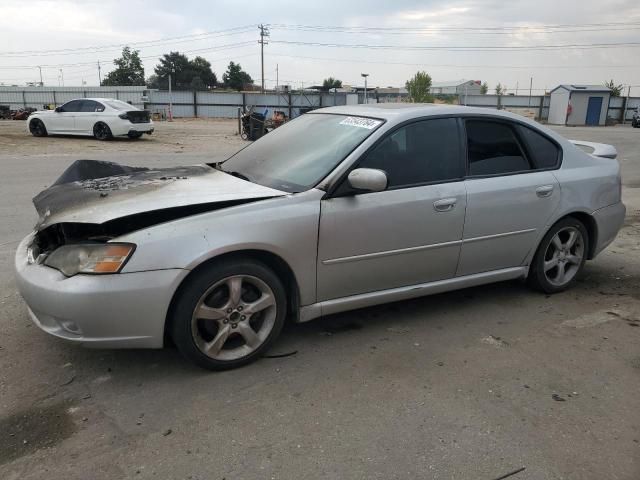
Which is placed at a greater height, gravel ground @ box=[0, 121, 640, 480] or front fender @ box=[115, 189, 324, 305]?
front fender @ box=[115, 189, 324, 305]

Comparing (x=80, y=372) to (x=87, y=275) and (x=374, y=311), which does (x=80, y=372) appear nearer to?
(x=87, y=275)

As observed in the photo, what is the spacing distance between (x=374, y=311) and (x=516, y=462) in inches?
72.5

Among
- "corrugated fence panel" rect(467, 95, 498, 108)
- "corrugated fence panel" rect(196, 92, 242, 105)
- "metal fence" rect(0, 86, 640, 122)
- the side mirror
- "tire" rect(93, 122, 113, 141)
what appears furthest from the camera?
"corrugated fence panel" rect(467, 95, 498, 108)

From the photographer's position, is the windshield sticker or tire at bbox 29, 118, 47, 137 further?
tire at bbox 29, 118, 47, 137

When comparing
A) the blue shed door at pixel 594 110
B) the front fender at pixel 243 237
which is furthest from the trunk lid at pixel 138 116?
the blue shed door at pixel 594 110

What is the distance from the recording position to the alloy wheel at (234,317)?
3115 millimetres

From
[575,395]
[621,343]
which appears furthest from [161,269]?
[621,343]

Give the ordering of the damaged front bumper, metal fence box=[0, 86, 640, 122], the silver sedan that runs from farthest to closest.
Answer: metal fence box=[0, 86, 640, 122] < the silver sedan < the damaged front bumper

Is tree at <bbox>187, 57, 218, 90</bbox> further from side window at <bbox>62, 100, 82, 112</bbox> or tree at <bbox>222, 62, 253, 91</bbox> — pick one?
side window at <bbox>62, 100, 82, 112</bbox>

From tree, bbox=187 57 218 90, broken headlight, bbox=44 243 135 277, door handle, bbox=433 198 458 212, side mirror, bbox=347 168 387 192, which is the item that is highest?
tree, bbox=187 57 218 90

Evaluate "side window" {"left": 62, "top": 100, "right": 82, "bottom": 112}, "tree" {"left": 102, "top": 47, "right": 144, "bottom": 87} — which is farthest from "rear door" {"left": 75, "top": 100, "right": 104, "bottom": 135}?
"tree" {"left": 102, "top": 47, "right": 144, "bottom": 87}

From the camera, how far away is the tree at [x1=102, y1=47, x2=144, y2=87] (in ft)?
306

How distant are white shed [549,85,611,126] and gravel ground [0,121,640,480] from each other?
41.4 meters

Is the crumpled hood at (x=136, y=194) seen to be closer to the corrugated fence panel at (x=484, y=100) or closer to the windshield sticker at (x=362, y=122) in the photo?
the windshield sticker at (x=362, y=122)
